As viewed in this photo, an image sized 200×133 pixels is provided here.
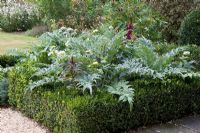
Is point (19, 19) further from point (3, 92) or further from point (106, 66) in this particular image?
point (106, 66)

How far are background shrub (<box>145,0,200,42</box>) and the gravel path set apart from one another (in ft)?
16.5

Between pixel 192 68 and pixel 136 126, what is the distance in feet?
5.04

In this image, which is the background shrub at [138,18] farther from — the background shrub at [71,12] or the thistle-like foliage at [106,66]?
the thistle-like foliage at [106,66]

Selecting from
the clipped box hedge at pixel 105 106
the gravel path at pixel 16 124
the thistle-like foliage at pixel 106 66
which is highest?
the thistle-like foliage at pixel 106 66

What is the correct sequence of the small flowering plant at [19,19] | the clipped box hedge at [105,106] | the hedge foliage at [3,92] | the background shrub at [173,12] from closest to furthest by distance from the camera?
the clipped box hedge at [105,106] < the hedge foliage at [3,92] < the background shrub at [173,12] < the small flowering plant at [19,19]

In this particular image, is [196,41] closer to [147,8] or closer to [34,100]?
[147,8]

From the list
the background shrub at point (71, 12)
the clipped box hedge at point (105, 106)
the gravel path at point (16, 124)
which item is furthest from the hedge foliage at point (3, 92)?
the background shrub at point (71, 12)

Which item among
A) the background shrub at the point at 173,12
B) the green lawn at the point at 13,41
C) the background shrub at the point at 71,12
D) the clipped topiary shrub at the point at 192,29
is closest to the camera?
the clipped topiary shrub at the point at 192,29

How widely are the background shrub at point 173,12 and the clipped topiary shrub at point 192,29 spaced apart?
1.33 metres

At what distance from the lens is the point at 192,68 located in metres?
6.58

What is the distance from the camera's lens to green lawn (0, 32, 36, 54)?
12.4m

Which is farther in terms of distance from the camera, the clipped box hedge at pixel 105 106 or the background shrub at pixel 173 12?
the background shrub at pixel 173 12

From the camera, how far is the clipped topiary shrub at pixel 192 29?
8664mm

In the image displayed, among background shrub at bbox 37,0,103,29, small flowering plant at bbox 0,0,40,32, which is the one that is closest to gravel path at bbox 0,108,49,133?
background shrub at bbox 37,0,103,29
